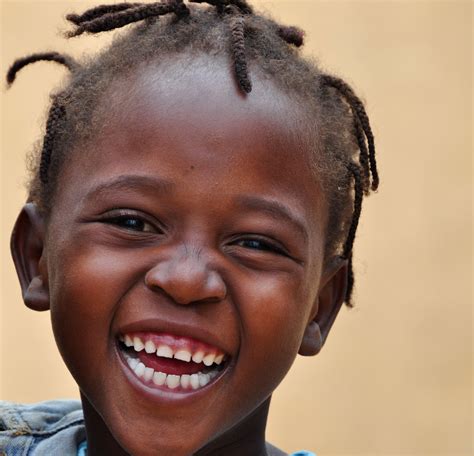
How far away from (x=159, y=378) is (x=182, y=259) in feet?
0.82

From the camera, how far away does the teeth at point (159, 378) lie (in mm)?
2295

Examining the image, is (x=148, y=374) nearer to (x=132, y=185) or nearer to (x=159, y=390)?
(x=159, y=390)

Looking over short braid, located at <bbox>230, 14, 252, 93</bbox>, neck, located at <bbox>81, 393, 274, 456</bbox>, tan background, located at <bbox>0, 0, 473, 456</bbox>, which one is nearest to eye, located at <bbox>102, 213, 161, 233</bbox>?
short braid, located at <bbox>230, 14, 252, 93</bbox>

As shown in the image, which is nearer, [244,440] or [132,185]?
[132,185]

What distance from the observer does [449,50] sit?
5.73 meters

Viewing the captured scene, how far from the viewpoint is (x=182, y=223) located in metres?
2.29

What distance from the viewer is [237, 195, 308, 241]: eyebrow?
2332mm

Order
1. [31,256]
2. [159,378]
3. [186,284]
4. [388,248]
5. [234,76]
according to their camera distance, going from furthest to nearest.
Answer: [388,248], [31,256], [234,76], [159,378], [186,284]

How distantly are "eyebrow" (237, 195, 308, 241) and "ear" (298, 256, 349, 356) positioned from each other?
307mm

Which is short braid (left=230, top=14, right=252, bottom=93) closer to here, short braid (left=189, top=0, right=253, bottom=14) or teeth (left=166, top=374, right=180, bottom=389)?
short braid (left=189, top=0, right=253, bottom=14)

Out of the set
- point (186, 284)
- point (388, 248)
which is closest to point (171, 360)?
point (186, 284)

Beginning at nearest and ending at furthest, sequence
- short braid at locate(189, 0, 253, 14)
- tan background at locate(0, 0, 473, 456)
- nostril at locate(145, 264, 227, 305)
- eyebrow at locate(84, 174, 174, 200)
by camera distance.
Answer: nostril at locate(145, 264, 227, 305) < eyebrow at locate(84, 174, 174, 200) < short braid at locate(189, 0, 253, 14) < tan background at locate(0, 0, 473, 456)

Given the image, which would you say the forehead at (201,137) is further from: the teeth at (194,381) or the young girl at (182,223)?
the teeth at (194,381)

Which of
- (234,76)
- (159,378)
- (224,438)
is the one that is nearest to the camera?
(159,378)
